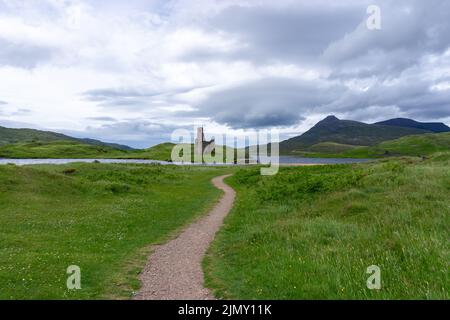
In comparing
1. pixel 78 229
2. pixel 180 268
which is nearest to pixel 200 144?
pixel 78 229

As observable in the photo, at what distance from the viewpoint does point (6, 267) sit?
43.6 ft

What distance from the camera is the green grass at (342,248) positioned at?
33.6ft

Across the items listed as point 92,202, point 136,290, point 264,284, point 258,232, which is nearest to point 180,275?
point 136,290

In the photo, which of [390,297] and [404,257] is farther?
[404,257]

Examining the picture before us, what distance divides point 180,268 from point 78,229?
1022 cm

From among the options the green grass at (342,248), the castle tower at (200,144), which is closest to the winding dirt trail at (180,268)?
the green grass at (342,248)

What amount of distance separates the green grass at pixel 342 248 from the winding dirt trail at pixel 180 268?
23.5 inches

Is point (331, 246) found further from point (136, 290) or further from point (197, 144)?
point (197, 144)

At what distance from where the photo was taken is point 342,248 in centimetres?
1364

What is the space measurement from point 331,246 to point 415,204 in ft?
27.5

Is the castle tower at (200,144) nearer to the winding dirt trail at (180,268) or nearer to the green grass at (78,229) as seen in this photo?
the green grass at (78,229)

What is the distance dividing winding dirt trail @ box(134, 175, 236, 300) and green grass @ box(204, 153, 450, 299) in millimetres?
598

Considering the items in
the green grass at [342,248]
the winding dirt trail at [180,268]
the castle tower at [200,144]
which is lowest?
the winding dirt trail at [180,268]

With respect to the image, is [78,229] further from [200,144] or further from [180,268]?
[200,144]
